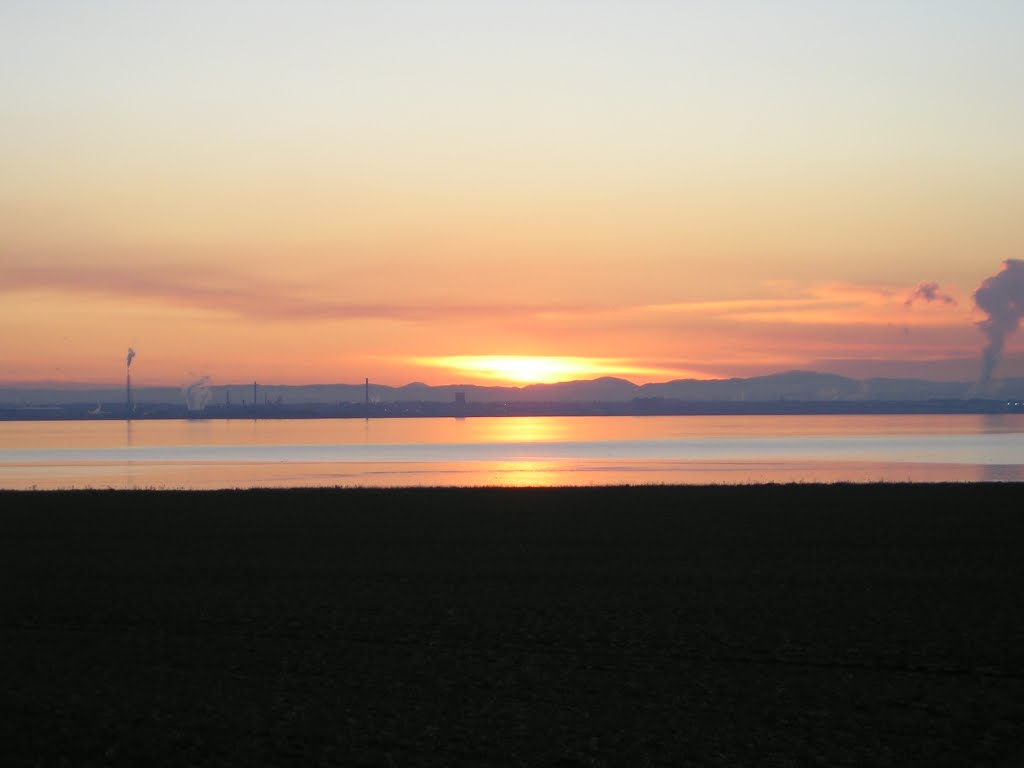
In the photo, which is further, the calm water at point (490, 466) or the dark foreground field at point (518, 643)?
the calm water at point (490, 466)

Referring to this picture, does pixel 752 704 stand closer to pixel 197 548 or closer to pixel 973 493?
pixel 197 548

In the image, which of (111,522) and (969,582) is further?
(111,522)

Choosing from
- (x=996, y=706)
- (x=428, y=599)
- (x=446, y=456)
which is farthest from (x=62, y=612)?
(x=446, y=456)

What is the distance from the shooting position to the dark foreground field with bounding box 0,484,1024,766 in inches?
479

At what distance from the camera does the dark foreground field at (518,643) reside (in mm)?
12164

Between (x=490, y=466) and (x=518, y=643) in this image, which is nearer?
(x=518, y=643)

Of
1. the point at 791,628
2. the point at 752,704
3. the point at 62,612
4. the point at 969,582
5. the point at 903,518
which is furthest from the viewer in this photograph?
the point at 903,518

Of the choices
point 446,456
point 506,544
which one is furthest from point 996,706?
point 446,456

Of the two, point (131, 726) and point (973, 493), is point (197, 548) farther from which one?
point (973, 493)

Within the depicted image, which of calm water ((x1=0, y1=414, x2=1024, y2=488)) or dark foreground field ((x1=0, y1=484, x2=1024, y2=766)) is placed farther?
calm water ((x1=0, y1=414, x2=1024, y2=488))

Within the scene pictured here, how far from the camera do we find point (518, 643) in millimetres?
17344

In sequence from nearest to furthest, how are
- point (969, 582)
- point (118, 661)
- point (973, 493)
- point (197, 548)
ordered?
1. point (118, 661)
2. point (969, 582)
3. point (197, 548)
4. point (973, 493)

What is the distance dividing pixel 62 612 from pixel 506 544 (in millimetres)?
12255

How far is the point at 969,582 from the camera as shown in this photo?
22.7 metres
